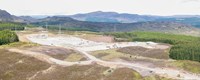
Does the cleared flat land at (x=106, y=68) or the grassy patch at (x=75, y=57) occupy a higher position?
the cleared flat land at (x=106, y=68)

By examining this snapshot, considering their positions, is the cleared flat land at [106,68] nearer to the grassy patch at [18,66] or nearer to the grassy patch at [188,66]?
the grassy patch at [188,66]

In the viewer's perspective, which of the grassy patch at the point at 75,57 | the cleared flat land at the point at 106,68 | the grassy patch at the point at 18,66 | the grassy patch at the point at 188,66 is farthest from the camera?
the grassy patch at the point at 75,57

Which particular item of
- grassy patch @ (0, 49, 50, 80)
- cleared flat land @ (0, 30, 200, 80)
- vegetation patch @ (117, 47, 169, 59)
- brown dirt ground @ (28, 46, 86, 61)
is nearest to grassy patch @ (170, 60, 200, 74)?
cleared flat land @ (0, 30, 200, 80)

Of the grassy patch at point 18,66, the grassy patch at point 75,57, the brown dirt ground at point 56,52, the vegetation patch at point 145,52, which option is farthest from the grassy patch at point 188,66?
the grassy patch at point 18,66

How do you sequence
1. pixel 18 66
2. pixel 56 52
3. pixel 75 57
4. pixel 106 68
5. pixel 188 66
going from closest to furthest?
pixel 106 68
pixel 188 66
pixel 18 66
pixel 75 57
pixel 56 52

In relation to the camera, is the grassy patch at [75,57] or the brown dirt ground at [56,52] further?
the brown dirt ground at [56,52]

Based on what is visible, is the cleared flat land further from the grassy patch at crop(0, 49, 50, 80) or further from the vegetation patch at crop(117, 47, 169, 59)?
the vegetation patch at crop(117, 47, 169, 59)

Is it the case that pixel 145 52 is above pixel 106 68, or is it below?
below

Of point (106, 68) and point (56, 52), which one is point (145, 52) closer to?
point (56, 52)

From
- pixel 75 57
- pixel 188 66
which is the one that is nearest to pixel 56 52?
pixel 75 57

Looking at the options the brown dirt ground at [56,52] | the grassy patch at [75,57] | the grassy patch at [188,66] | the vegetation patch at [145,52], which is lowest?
the vegetation patch at [145,52]

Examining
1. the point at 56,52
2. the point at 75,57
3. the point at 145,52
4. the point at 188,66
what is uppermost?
the point at 188,66
